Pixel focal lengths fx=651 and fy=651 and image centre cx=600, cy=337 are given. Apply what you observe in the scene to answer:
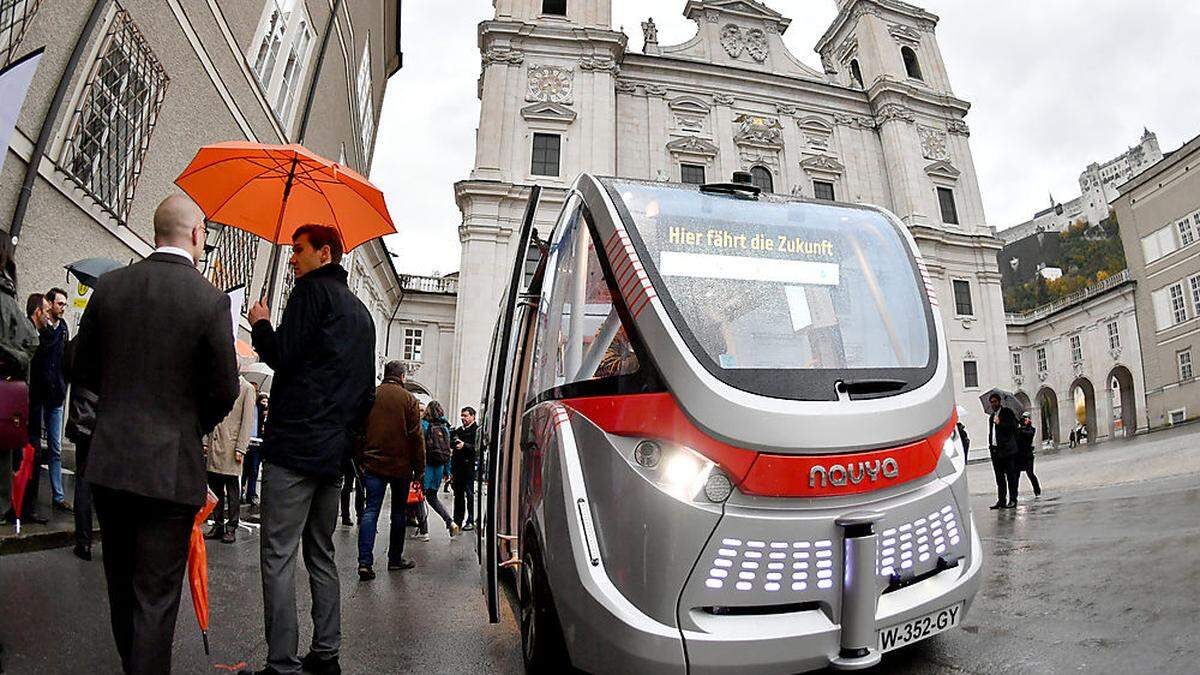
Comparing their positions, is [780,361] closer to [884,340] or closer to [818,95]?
[884,340]

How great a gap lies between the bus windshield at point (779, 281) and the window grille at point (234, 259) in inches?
362

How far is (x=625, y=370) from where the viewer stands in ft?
8.79

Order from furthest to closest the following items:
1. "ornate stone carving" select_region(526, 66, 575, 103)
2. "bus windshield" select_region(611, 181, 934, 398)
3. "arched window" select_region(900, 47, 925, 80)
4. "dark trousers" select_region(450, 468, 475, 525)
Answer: "arched window" select_region(900, 47, 925, 80), "ornate stone carving" select_region(526, 66, 575, 103), "dark trousers" select_region(450, 468, 475, 525), "bus windshield" select_region(611, 181, 934, 398)

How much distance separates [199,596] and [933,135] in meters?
39.3

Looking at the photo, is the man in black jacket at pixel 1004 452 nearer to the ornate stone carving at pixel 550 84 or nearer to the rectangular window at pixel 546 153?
the rectangular window at pixel 546 153

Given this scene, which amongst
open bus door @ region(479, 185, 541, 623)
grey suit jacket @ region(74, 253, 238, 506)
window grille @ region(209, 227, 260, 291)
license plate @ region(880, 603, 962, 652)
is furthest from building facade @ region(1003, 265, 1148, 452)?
grey suit jacket @ region(74, 253, 238, 506)

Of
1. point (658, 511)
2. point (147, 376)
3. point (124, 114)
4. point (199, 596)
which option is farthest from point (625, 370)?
point (124, 114)

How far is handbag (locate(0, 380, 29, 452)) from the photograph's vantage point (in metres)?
3.48

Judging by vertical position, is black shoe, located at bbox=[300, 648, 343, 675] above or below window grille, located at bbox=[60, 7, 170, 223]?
below

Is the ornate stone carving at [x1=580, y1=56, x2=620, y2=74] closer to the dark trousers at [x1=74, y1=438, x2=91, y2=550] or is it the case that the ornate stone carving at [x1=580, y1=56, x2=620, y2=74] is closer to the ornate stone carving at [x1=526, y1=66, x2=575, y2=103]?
the ornate stone carving at [x1=526, y1=66, x2=575, y2=103]

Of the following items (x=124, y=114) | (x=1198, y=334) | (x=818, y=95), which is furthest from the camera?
(x=818, y=95)

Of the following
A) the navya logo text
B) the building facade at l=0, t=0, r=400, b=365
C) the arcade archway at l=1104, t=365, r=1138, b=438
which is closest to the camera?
the navya logo text

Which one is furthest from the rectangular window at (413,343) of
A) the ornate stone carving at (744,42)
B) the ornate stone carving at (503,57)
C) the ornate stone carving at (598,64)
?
the ornate stone carving at (744,42)

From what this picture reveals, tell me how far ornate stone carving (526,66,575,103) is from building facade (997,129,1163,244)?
266ft
